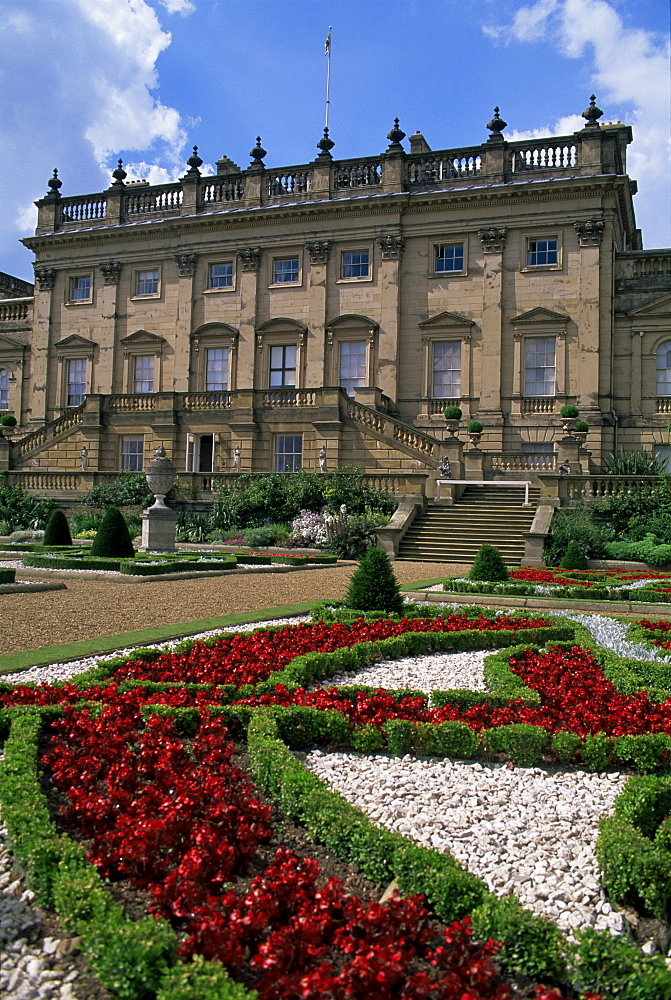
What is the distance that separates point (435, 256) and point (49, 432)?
55.7ft

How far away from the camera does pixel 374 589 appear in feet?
34.8

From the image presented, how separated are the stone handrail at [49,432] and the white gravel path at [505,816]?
28.6m

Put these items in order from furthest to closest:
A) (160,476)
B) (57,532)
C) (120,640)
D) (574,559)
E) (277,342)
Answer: (277,342) < (160,476) < (57,532) < (574,559) < (120,640)

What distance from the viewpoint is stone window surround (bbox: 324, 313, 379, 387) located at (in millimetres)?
32219

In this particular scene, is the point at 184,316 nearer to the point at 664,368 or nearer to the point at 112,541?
the point at 112,541

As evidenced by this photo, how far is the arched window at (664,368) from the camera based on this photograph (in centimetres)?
2892

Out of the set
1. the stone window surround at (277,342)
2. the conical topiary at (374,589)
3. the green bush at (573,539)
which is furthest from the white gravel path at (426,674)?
the stone window surround at (277,342)

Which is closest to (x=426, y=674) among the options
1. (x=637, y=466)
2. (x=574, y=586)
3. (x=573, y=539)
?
(x=574, y=586)

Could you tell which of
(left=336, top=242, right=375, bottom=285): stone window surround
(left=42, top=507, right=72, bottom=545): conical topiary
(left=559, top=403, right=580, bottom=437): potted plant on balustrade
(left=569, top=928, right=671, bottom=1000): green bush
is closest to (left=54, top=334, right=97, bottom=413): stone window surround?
(left=336, top=242, right=375, bottom=285): stone window surround

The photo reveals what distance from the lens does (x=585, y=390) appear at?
2906 cm

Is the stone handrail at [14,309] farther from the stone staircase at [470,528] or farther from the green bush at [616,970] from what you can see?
the green bush at [616,970]

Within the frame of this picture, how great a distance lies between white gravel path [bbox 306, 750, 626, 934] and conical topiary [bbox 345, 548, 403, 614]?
541 centimetres

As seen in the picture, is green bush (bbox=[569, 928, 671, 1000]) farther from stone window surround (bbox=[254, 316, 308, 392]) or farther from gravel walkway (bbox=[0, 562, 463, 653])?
stone window surround (bbox=[254, 316, 308, 392])

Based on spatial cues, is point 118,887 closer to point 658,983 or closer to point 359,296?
point 658,983
